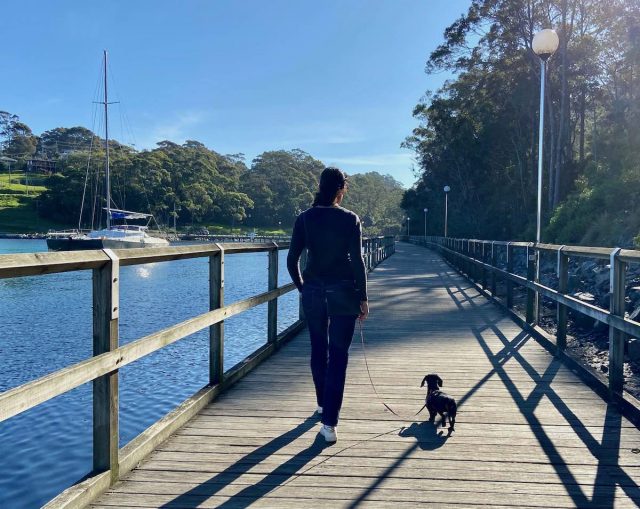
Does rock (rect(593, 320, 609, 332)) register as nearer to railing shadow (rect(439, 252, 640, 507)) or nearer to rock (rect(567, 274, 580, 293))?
railing shadow (rect(439, 252, 640, 507))

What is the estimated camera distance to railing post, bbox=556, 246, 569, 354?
19.3 feet

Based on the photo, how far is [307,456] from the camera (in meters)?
3.41

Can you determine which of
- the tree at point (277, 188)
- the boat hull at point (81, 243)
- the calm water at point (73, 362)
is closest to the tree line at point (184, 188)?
the tree at point (277, 188)

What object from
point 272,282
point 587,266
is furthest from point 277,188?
point 272,282

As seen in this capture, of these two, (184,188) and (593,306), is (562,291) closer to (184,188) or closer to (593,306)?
(593,306)

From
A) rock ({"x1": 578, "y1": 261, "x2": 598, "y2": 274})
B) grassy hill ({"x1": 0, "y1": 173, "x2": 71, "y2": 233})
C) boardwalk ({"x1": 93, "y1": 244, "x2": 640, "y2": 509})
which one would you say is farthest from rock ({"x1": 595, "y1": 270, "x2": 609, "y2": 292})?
grassy hill ({"x1": 0, "y1": 173, "x2": 71, "y2": 233})

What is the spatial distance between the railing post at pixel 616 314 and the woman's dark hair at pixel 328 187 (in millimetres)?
2319

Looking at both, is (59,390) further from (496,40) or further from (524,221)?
(524,221)

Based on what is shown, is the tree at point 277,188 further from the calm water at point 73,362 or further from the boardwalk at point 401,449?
the boardwalk at point 401,449

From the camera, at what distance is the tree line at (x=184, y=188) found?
304ft

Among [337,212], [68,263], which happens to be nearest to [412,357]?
[337,212]

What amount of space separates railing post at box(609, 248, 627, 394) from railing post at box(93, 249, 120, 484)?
3659 mm

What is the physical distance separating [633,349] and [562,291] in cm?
298

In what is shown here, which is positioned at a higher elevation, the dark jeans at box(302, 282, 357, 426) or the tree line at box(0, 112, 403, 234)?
the tree line at box(0, 112, 403, 234)
